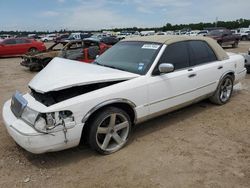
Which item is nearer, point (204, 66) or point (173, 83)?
point (173, 83)

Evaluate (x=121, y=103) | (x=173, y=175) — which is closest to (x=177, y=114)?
(x=121, y=103)

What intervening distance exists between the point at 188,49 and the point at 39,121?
10.1ft

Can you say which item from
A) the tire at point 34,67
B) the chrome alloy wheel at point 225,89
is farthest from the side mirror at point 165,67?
the tire at point 34,67

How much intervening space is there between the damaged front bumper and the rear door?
2.58 m

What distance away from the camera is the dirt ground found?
3.54 m

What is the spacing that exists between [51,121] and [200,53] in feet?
10.9

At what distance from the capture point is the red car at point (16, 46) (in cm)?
2080

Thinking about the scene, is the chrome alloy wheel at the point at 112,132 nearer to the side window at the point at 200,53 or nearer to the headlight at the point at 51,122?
the headlight at the point at 51,122

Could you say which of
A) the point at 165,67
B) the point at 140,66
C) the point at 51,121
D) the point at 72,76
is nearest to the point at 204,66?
the point at 165,67

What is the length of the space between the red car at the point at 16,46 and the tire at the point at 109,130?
17939 mm

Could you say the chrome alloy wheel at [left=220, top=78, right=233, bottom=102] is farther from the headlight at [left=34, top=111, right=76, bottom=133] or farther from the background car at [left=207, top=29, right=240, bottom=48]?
the background car at [left=207, top=29, right=240, bottom=48]

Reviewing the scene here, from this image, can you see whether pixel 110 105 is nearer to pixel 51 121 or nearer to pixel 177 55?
pixel 51 121

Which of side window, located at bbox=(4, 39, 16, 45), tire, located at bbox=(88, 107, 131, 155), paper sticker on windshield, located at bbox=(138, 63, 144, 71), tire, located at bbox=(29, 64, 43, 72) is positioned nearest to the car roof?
paper sticker on windshield, located at bbox=(138, 63, 144, 71)

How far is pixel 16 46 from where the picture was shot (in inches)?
824
